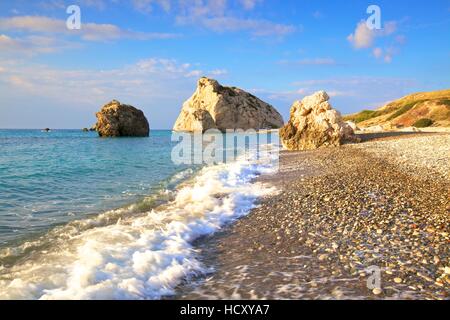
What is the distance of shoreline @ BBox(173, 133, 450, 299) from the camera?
6.38m

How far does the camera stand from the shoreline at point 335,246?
6375 mm

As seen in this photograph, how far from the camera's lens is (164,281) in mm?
6949

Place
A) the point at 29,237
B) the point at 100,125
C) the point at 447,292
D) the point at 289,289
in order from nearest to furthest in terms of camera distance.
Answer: the point at 447,292 → the point at 289,289 → the point at 29,237 → the point at 100,125

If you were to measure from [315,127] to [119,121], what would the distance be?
78576mm

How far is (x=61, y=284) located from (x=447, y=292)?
699cm

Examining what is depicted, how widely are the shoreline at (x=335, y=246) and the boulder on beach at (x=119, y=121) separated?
95.6 metres

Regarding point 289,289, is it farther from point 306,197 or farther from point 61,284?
point 306,197

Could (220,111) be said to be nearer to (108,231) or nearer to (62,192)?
(62,192)

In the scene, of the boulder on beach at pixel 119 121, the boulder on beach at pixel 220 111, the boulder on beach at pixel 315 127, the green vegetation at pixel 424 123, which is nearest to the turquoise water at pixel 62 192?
the boulder on beach at pixel 315 127

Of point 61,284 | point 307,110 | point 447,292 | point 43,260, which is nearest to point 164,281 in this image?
point 61,284

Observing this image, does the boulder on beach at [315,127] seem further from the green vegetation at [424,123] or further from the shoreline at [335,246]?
the green vegetation at [424,123]

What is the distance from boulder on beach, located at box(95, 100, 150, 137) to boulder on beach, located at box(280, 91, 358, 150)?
2949 inches

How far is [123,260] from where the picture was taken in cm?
809

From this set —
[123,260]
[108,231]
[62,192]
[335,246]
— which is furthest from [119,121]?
[335,246]
